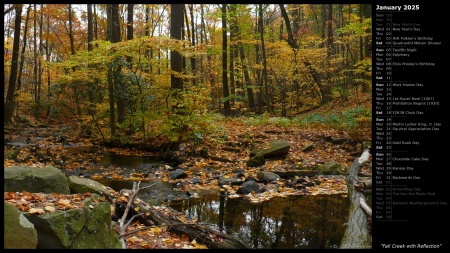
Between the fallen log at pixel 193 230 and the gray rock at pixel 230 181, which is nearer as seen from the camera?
the fallen log at pixel 193 230

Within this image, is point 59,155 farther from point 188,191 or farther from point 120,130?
point 188,191

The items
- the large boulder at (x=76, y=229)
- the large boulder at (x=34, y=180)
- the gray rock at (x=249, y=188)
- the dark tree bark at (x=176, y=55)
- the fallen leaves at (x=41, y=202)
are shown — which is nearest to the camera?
the large boulder at (x=76, y=229)

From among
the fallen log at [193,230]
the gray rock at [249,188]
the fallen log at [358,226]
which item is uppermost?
the fallen log at [358,226]

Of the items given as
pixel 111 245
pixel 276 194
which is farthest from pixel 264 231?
pixel 111 245

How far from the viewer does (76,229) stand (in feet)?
11.6

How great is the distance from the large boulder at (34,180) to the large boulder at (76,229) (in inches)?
77.8

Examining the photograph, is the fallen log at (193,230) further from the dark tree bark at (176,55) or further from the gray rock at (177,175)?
the dark tree bark at (176,55)

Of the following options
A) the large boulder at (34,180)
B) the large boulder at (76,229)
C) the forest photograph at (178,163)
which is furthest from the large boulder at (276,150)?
the large boulder at (76,229)

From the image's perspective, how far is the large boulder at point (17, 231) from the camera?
9.87ft

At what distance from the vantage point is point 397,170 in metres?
3.88

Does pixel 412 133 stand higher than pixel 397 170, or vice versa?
pixel 412 133
